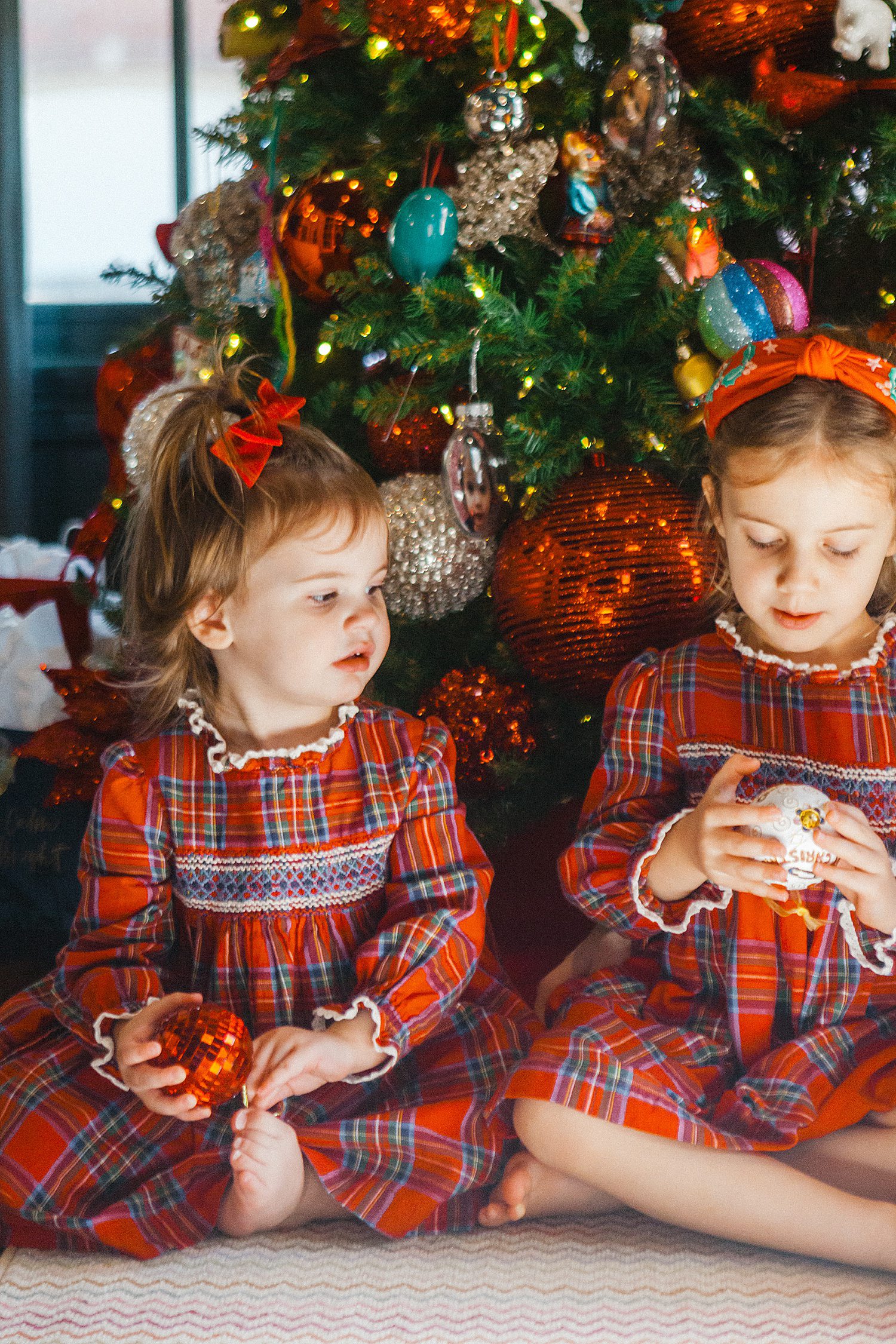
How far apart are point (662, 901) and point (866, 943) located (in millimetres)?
165

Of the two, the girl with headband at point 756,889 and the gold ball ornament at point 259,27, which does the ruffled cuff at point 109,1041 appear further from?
the gold ball ornament at point 259,27

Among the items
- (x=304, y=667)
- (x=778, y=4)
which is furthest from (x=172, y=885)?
(x=778, y=4)

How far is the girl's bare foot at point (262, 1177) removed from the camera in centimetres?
93

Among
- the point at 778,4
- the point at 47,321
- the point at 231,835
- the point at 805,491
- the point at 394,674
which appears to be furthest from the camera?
the point at 47,321

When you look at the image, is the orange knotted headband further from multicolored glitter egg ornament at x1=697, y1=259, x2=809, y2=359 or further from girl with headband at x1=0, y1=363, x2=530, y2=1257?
girl with headband at x1=0, y1=363, x2=530, y2=1257

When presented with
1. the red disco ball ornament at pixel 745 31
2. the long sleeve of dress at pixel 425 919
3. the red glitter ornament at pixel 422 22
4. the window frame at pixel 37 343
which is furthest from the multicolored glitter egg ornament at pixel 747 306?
the window frame at pixel 37 343

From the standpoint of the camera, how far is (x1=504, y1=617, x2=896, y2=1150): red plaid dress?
3.16ft

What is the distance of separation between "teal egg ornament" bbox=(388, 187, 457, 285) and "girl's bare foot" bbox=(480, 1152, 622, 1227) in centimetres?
78

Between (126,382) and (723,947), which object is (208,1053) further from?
(126,382)

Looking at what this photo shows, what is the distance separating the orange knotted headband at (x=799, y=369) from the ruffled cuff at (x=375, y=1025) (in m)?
0.58

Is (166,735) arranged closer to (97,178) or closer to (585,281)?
(585,281)

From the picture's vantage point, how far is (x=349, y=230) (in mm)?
1246

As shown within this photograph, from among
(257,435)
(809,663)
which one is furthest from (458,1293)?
(257,435)

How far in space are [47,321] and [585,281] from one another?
239cm
